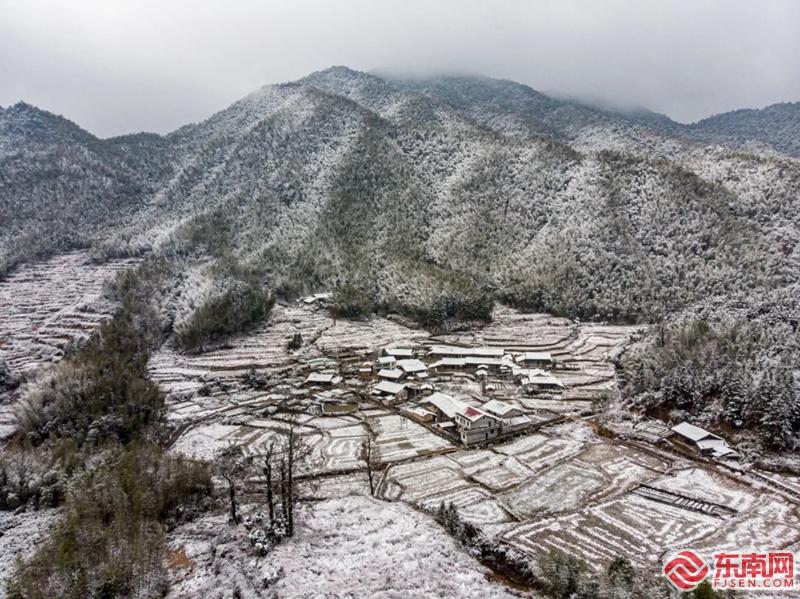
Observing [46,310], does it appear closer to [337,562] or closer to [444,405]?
[444,405]

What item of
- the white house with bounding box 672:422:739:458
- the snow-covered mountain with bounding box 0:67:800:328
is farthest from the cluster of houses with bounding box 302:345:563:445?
the snow-covered mountain with bounding box 0:67:800:328

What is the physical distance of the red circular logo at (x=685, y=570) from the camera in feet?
82.6

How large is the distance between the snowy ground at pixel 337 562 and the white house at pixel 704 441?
25.7 metres

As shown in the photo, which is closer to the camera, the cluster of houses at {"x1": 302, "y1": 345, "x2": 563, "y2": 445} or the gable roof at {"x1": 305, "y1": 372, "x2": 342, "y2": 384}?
the cluster of houses at {"x1": 302, "y1": 345, "x2": 563, "y2": 445}

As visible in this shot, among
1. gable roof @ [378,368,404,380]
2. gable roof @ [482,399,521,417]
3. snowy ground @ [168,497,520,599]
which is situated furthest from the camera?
gable roof @ [378,368,404,380]

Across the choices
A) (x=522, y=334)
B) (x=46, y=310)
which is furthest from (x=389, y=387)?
(x=46, y=310)

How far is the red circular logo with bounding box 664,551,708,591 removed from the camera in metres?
25.2

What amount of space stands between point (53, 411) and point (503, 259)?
92688 millimetres

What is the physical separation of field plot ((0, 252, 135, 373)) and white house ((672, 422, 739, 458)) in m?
77.9

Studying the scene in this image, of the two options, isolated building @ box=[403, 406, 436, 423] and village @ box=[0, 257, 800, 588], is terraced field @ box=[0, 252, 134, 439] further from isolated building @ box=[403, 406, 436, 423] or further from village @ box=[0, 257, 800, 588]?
isolated building @ box=[403, 406, 436, 423]

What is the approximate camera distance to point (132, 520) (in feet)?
95.7

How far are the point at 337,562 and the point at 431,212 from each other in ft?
391

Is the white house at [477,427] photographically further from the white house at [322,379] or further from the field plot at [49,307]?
the field plot at [49,307]

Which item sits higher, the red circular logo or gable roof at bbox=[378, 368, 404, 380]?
the red circular logo
